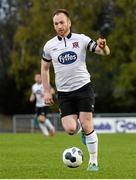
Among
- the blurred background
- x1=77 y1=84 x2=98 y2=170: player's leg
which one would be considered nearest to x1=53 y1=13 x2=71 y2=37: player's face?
x1=77 y1=84 x2=98 y2=170: player's leg

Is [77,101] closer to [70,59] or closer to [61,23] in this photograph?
[70,59]

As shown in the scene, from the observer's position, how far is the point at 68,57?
1067 centimetres

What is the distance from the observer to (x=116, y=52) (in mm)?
52281

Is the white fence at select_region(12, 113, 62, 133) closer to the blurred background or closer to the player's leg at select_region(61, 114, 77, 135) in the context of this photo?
the blurred background

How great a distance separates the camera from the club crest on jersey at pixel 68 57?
10.6 meters

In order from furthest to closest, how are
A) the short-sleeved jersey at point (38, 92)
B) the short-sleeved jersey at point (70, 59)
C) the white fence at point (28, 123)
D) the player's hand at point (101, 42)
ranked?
1. the white fence at point (28, 123)
2. the short-sleeved jersey at point (38, 92)
3. the short-sleeved jersey at point (70, 59)
4. the player's hand at point (101, 42)

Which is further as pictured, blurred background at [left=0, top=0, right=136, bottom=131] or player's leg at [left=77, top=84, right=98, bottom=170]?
blurred background at [left=0, top=0, right=136, bottom=131]

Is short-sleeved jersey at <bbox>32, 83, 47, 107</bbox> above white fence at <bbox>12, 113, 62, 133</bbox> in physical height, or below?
above

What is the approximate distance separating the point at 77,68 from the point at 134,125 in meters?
27.5

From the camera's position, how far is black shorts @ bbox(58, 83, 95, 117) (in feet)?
35.0

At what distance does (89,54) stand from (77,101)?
1650 inches

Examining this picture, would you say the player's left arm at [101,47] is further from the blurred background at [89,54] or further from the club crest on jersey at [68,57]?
the blurred background at [89,54]

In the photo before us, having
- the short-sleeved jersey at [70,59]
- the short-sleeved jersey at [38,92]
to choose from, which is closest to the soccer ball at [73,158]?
the short-sleeved jersey at [70,59]

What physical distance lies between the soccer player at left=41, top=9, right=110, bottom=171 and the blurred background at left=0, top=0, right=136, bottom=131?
40.2 m
